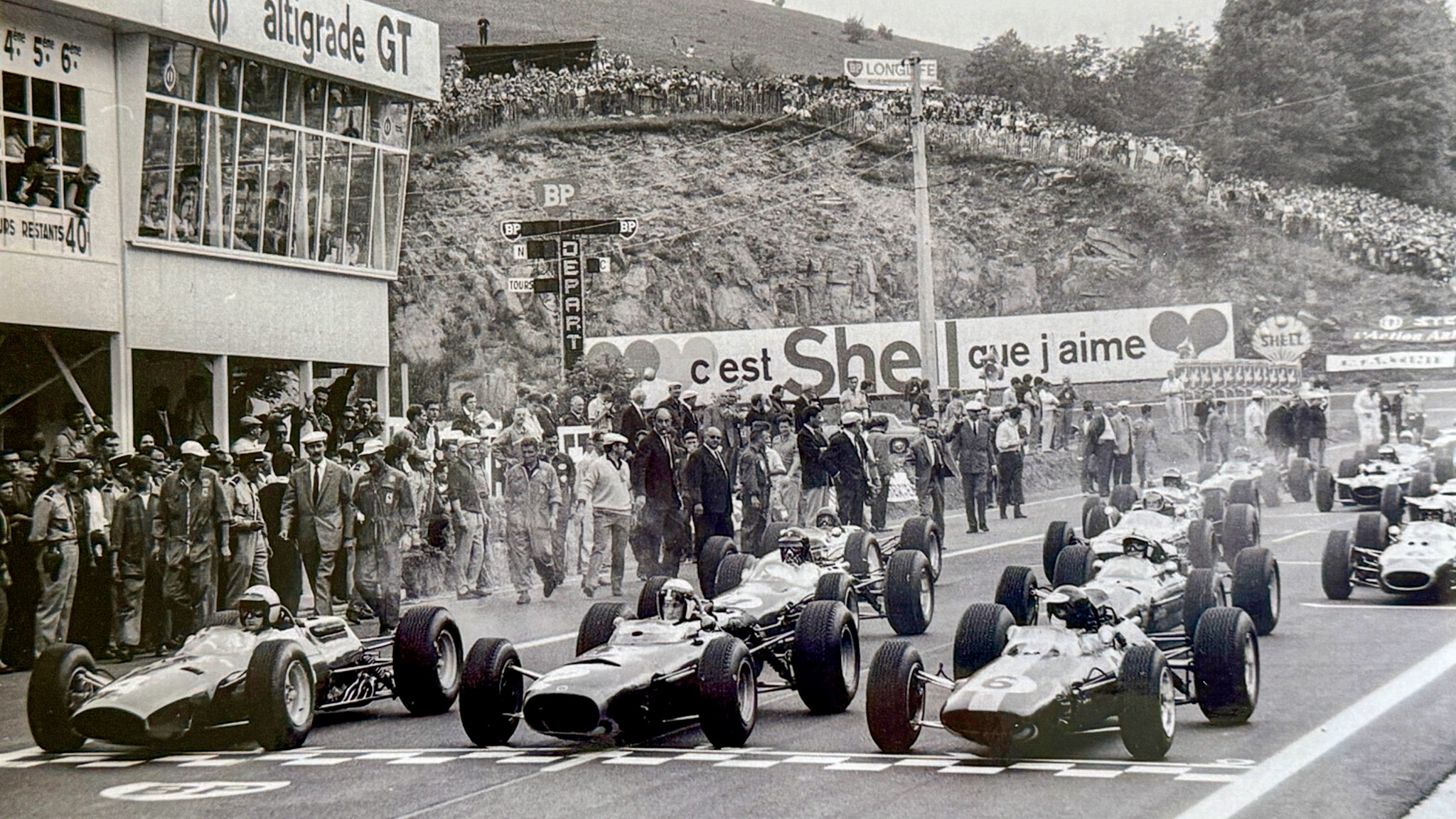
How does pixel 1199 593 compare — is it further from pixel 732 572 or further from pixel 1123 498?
pixel 732 572

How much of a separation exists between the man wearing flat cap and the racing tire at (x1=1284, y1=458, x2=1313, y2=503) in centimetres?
751

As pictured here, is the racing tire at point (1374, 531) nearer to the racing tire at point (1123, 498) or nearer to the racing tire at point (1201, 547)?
the racing tire at point (1201, 547)

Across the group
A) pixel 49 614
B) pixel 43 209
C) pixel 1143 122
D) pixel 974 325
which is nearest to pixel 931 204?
pixel 974 325

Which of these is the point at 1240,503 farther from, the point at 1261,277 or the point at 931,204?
the point at 931,204

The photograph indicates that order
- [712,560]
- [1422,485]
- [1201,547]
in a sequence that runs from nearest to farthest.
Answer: [1422,485] < [1201,547] < [712,560]

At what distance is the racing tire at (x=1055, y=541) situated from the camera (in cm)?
1115

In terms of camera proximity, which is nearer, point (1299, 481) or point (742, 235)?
point (1299, 481)

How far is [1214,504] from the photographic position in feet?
37.4

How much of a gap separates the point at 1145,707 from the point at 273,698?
15.1 feet

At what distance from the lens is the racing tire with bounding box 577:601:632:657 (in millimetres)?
9141

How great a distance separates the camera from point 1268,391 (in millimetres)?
10078

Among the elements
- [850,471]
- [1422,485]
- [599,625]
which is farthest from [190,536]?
[1422,485]

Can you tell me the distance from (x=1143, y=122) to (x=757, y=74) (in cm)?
283

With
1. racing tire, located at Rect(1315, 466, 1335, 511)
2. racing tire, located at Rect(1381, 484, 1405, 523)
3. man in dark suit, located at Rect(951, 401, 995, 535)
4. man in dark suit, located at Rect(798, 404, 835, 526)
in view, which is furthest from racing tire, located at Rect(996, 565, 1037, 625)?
racing tire, located at Rect(1381, 484, 1405, 523)
